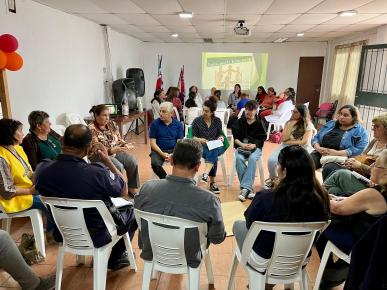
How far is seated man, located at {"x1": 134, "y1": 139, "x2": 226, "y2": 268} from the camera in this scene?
1.47m

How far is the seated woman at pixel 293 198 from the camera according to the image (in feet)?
4.67

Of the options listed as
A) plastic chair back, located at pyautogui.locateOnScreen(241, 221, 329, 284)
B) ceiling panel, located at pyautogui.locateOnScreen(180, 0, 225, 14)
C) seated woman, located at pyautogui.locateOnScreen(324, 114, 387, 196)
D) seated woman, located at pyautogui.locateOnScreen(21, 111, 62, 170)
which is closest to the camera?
plastic chair back, located at pyautogui.locateOnScreen(241, 221, 329, 284)

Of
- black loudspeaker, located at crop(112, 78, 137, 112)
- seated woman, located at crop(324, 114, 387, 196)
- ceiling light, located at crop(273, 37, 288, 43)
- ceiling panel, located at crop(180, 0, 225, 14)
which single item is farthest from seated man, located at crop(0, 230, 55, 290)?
ceiling light, located at crop(273, 37, 288, 43)

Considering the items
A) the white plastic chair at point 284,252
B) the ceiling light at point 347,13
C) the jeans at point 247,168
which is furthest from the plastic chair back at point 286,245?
the ceiling light at point 347,13

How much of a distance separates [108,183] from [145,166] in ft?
9.49

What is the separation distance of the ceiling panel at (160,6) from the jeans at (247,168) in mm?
2027

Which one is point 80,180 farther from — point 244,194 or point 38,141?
point 244,194

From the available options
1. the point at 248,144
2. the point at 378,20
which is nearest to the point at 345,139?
the point at 248,144

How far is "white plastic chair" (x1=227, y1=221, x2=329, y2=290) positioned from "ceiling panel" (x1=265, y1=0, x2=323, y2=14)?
9.63ft

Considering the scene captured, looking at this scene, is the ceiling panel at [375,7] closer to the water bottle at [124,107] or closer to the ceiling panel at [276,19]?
the ceiling panel at [276,19]

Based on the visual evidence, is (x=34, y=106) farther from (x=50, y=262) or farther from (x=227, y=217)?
(x=227, y=217)

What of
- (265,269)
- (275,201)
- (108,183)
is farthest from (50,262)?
(275,201)

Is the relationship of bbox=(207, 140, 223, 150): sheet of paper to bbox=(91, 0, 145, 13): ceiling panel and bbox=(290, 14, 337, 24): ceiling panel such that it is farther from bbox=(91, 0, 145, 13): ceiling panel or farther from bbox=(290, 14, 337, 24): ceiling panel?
bbox=(290, 14, 337, 24): ceiling panel

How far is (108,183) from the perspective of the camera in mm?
1686
